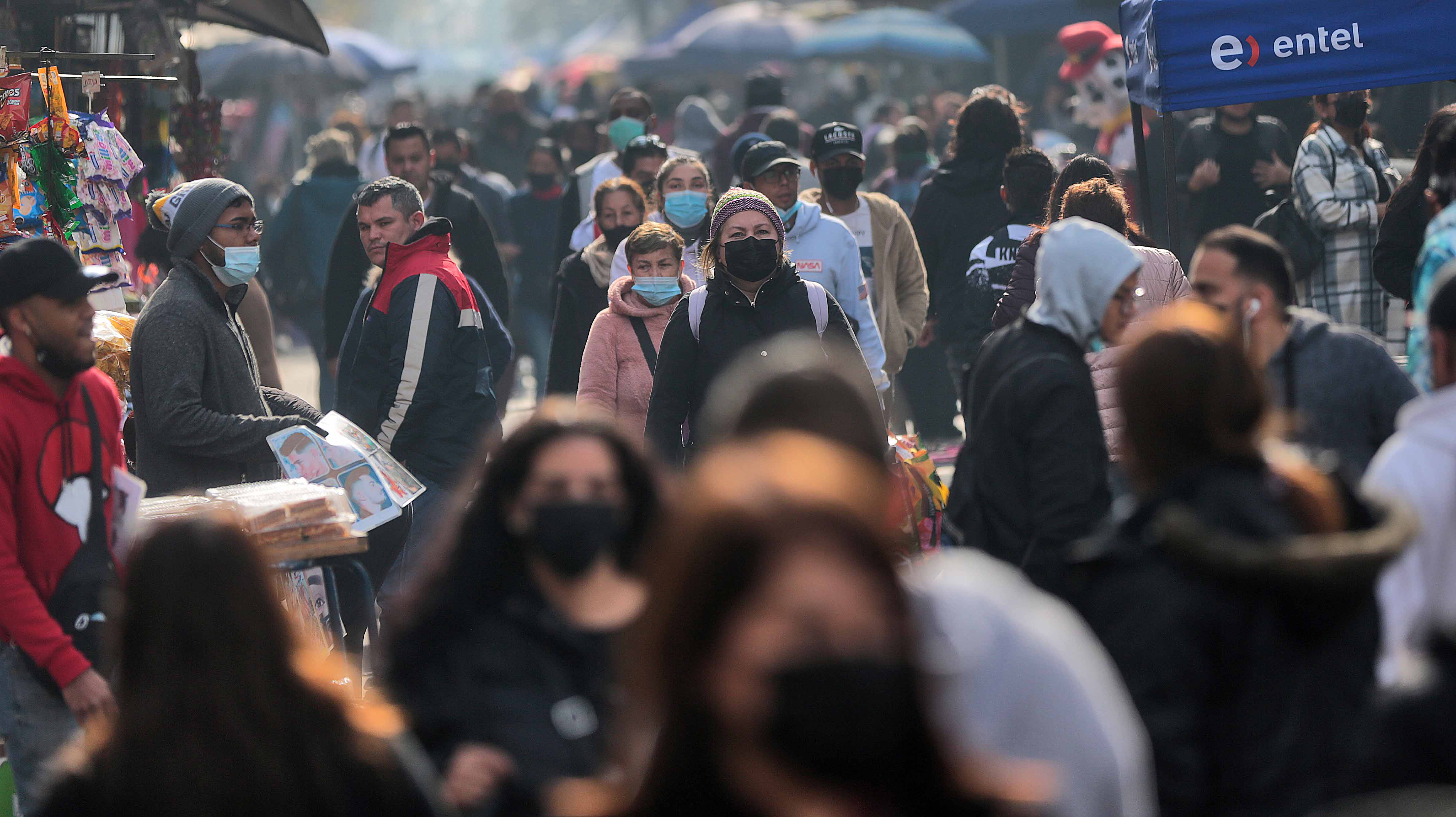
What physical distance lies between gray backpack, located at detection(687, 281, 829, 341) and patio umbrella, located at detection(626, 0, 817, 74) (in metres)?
17.7

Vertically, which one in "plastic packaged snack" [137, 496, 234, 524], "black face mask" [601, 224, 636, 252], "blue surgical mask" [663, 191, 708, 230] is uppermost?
"blue surgical mask" [663, 191, 708, 230]

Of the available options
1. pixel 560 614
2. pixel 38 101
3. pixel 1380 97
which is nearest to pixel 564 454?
pixel 560 614

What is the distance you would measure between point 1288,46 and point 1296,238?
4.99ft

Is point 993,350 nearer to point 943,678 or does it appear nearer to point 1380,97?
point 943,678

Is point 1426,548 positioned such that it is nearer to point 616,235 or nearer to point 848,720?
point 848,720

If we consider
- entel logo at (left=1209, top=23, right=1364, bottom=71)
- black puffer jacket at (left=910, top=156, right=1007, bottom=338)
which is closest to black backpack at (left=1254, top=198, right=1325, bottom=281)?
entel logo at (left=1209, top=23, right=1364, bottom=71)

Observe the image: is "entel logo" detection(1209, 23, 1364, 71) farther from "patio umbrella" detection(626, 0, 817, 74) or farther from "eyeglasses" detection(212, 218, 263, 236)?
"patio umbrella" detection(626, 0, 817, 74)

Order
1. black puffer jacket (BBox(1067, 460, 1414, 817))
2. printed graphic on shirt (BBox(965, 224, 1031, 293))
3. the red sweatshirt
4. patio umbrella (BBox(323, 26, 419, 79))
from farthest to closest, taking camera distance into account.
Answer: patio umbrella (BBox(323, 26, 419, 79)), printed graphic on shirt (BBox(965, 224, 1031, 293)), the red sweatshirt, black puffer jacket (BBox(1067, 460, 1414, 817))

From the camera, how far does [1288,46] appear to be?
7.58 metres

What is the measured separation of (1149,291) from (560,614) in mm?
3554

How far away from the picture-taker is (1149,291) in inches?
243

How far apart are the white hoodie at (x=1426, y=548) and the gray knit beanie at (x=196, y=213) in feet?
12.8

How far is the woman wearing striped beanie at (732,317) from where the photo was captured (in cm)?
626

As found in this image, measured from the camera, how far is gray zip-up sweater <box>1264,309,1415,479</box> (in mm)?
4340
